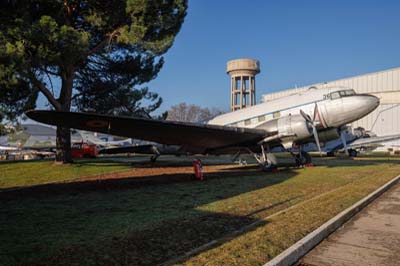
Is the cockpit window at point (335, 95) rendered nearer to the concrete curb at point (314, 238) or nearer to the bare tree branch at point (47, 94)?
the concrete curb at point (314, 238)

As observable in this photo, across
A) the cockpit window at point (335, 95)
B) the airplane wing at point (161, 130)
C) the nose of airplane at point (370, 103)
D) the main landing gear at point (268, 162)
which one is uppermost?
the cockpit window at point (335, 95)

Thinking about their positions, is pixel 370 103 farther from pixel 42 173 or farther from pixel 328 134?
pixel 42 173

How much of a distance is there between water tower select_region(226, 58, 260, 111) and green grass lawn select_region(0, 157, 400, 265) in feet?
184

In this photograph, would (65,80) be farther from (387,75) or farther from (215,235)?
(387,75)

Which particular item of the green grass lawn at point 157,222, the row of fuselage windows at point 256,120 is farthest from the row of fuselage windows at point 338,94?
the green grass lawn at point 157,222

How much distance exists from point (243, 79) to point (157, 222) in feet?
209

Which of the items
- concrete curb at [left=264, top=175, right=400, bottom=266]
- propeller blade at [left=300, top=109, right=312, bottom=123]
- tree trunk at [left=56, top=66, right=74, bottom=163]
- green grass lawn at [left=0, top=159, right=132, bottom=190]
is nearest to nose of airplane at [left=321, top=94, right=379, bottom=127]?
propeller blade at [left=300, top=109, right=312, bottom=123]

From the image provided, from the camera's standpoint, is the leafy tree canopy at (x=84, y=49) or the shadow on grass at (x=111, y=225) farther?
the leafy tree canopy at (x=84, y=49)

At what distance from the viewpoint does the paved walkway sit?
447cm

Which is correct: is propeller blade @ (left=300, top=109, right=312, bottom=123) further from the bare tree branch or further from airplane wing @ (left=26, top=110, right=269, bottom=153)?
the bare tree branch

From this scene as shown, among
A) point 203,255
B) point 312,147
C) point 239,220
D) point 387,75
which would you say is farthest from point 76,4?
point 387,75

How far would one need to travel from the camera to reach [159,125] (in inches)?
512

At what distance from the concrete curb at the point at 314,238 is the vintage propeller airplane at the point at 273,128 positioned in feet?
24.5

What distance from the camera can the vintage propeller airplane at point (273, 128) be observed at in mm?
13906
